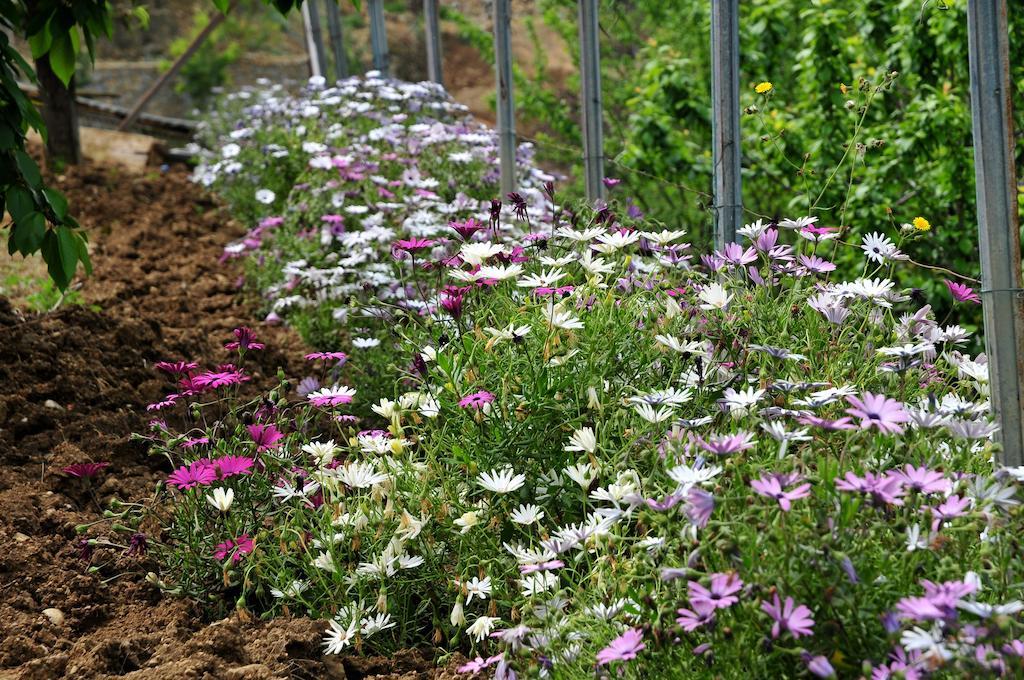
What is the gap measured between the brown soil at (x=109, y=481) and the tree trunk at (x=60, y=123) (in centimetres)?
219

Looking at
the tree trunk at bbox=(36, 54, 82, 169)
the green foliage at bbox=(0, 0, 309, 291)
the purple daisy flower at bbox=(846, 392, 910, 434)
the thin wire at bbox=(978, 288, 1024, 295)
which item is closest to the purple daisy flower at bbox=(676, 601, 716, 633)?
the purple daisy flower at bbox=(846, 392, 910, 434)

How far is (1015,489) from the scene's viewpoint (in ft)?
5.76

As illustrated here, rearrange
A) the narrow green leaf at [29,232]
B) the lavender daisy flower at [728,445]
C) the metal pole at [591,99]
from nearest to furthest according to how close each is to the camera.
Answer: the lavender daisy flower at [728,445], the narrow green leaf at [29,232], the metal pole at [591,99]

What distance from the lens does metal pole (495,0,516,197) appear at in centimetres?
477

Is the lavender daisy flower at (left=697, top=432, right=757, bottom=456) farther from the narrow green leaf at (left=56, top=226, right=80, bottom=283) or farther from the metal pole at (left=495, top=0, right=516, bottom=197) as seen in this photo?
the metal pole at (left=495, top=0, right=516, bottom=197)

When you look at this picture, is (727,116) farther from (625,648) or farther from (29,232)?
(625,648)

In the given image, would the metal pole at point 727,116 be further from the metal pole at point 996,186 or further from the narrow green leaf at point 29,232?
the narrow green leaf at point 29,232

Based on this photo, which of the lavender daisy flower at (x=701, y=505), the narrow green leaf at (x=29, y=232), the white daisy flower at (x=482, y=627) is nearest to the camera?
the lavender daisy flower at (x=701, y=505)

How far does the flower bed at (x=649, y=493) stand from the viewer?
164 centimetres

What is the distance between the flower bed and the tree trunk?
527 cm

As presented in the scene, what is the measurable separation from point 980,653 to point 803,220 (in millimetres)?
1348

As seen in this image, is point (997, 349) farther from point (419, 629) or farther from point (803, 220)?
point (419, 629)

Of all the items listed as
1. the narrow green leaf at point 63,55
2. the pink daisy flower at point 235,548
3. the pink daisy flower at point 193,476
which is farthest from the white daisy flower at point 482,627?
the narrow green leaf at point 63,55

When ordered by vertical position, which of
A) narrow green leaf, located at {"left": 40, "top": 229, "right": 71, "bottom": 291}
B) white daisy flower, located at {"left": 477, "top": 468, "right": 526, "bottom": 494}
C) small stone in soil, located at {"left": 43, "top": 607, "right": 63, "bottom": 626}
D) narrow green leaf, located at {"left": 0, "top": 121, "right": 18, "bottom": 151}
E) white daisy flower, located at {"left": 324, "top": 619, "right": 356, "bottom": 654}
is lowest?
small stone in soil, located at {"left": 43, "top": 607, "right": 63, "bottom": 626}
